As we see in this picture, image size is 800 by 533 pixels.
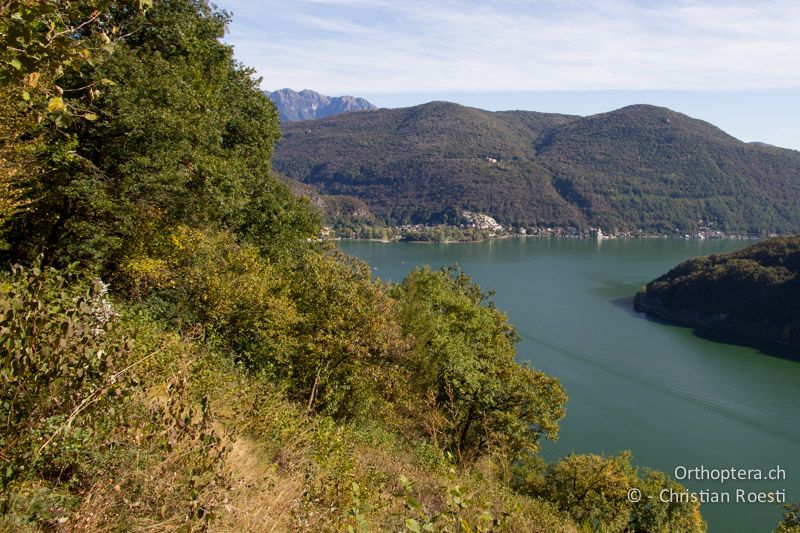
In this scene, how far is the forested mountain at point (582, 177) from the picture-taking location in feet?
443

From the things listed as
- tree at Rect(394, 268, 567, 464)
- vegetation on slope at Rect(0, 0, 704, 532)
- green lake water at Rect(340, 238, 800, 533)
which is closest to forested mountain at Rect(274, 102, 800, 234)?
green lake water at Rect(340, 238, 800, 533)

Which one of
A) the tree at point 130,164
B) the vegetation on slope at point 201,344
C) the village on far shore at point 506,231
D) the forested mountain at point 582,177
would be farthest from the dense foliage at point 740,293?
the forested mountain at point 582,177

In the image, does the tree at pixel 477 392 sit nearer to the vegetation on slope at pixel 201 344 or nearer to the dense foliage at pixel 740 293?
the vegetation on slope at pixel 201 344

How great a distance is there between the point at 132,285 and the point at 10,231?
66.2 inches

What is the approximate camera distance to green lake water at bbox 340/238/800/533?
2059cm

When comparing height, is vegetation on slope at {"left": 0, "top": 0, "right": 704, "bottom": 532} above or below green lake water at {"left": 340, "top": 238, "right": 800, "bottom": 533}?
above

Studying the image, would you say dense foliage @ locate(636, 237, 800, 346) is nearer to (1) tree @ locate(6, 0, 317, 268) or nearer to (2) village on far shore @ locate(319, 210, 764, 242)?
(1) tree @ locate(6, 0, 317, 268)

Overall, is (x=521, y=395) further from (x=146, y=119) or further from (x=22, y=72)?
(x=22, y=72)

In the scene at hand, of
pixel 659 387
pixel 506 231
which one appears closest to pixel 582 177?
pixel 506 231

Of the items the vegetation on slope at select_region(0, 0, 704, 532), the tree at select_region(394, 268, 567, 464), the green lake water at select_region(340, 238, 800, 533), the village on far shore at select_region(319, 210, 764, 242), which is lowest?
the green lake water at select_region(340, 238, 800, 533)

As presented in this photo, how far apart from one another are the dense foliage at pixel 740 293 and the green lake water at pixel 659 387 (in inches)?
131

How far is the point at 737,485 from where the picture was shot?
61.7 feet

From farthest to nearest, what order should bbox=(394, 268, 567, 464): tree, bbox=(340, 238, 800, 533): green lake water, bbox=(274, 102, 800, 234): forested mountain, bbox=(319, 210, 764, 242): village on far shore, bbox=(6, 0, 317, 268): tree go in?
bbox=(274, 102, 800, 234): forested mountain < bbox=(319, 210, 764, 242): village on far shore < bbox=(340, 238, 800, 533): green lake water < bbox=(394, 268, 567, 464): tree < bbox=(6, 0, 317, 268): tree

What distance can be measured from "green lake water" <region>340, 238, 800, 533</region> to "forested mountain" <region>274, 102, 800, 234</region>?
267ft
